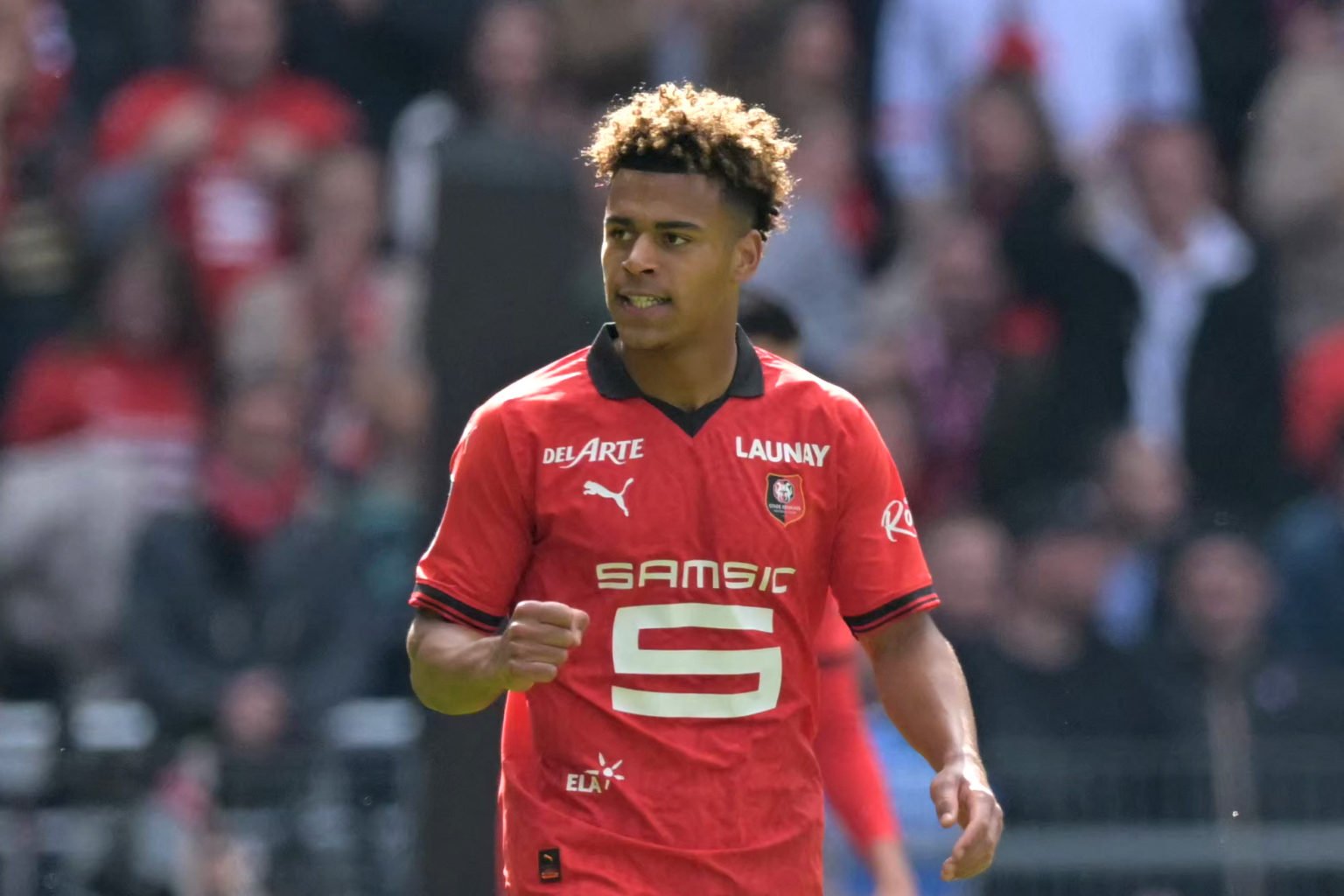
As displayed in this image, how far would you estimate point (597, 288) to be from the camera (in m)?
8.44

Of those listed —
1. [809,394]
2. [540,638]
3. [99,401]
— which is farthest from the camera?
[99,401]

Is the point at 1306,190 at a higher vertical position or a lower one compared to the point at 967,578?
higher

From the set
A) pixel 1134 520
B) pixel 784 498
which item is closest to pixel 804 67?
pixel 1134 520

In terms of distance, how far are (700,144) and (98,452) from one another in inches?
222

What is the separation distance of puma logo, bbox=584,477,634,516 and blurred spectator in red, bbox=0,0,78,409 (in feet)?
19.6

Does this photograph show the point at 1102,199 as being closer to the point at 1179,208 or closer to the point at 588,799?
the point at 1179,208

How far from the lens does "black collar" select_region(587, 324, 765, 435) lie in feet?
15.0

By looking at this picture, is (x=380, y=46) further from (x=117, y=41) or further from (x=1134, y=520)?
(x=1134, y=520)

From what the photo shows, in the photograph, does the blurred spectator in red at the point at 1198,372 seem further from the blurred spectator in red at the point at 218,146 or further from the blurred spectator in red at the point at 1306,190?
the blurred spectator in red at the point at 218,146

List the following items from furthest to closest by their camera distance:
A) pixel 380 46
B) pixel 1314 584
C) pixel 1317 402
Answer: pixel 380 46
pixel 1317 402
pixel 1314 584

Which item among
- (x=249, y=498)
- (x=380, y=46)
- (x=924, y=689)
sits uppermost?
(x=380, y=46)

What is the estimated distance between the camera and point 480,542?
4.44 m

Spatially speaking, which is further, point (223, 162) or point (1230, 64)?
point (1230, 64)

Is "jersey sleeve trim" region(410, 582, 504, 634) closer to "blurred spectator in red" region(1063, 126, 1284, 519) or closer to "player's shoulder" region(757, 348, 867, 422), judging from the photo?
"player's shoulder" region(757, 348, 867, 422)
